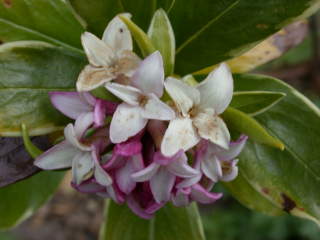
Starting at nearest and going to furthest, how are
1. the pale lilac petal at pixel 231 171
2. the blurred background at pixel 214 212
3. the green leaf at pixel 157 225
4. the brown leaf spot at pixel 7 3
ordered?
1. the pale lilac petal at pixel 231 171
2. the brown leaf spot at pixel 7 3
3. the green leaf at pixel 157 225
4. the blurred background at pixel 214 212

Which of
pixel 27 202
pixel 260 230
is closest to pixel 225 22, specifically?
pixel 27 202

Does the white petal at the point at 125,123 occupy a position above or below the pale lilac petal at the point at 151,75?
below

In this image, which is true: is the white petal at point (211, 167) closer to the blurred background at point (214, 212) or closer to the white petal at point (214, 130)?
the white petal at point (214, 130)

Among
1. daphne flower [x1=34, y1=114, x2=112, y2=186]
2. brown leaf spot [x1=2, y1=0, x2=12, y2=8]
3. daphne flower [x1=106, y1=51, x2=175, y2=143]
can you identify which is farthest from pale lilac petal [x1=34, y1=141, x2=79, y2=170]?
brown leaf spot [x1=2, y1=0, x2=12, y2=8]

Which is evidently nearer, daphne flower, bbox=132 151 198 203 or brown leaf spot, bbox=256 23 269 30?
daphne flower, bbox=132 151 198 203

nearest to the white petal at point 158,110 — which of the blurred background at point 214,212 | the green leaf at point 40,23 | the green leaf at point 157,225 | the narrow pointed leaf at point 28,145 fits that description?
the narrow pointed leaf at point 28,145

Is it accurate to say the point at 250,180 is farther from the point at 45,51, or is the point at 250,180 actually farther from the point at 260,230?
→ the point at 260,230

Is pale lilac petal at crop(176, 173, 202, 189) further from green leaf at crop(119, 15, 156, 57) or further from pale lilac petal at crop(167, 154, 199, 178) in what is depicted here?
green leaf at crop(119, 15, 156, 57)
